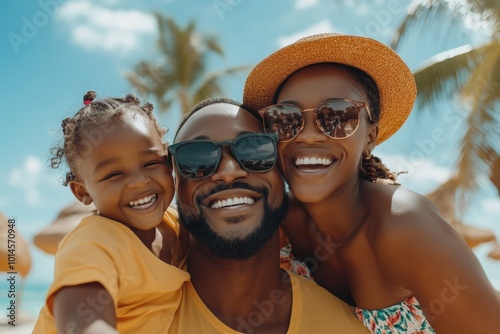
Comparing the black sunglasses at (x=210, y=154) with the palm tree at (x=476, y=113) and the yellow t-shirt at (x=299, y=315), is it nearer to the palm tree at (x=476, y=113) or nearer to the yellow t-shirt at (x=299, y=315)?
the yellow t-shirt at (x=299, y=315)

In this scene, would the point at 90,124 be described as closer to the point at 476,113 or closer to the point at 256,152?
the point at 256,152

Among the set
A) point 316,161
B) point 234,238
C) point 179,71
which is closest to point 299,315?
point 234,238

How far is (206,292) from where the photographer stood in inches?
123

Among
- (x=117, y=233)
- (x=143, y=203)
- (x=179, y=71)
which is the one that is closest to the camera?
(x=117, y=233)

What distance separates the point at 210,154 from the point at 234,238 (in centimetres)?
48

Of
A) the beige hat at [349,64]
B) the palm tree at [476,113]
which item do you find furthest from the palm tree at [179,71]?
the beige hat at [349,64]

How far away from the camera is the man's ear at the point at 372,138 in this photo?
341cm

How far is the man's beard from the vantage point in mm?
3045

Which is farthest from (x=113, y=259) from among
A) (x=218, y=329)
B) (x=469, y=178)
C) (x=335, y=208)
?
(x=469, y=178)

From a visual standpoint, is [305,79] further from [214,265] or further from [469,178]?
[469,178]

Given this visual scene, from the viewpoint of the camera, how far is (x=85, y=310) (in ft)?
7.41

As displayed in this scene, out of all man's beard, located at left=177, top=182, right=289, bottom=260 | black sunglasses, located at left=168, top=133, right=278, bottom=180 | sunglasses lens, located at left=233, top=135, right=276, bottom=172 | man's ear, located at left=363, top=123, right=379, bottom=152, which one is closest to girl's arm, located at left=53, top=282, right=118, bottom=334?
man's beard, located at left=177, top=182, right=289, bottom=260

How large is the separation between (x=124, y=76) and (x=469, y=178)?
1771cm

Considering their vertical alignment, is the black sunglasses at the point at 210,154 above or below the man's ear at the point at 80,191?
above
